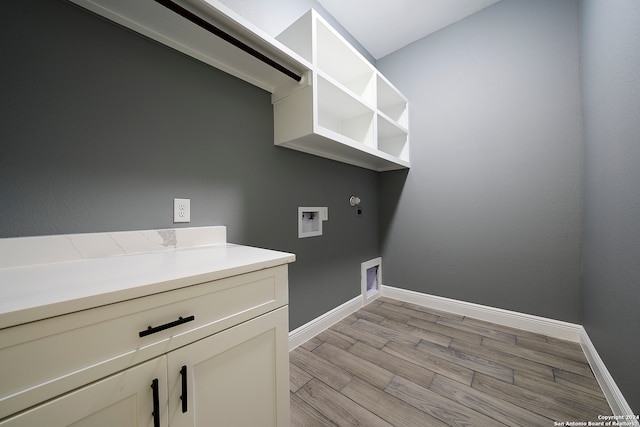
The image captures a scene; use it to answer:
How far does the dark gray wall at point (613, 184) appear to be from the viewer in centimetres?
88

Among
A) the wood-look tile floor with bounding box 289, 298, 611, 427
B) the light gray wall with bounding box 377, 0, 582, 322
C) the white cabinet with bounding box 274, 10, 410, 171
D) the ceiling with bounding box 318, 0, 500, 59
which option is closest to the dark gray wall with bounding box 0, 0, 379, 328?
the white cabinet with bounding box 274, 10, 410, 171

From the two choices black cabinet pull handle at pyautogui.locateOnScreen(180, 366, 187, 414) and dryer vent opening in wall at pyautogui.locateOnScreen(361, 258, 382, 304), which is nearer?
black cabinet pull handle at pyautogui.locateOnScreen(180, 366, 187, 414)

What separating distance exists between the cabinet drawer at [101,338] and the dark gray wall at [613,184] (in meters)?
1.57

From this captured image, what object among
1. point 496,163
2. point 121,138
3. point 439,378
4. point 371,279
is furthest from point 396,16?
point 439,378

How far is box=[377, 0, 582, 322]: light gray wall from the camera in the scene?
1578 millimetres

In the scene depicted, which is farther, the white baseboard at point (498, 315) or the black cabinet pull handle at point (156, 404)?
the white baseboard at point (498, 315)

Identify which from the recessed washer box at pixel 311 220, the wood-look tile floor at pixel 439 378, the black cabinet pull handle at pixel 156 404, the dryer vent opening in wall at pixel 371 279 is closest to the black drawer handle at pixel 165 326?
the black cabinet pull handle at pixel 156 404

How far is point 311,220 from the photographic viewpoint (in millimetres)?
1680

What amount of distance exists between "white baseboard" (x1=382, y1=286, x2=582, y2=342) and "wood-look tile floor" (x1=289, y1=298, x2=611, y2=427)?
6 cm

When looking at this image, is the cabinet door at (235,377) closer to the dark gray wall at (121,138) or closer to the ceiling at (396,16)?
the dark gray wall at (121,138)

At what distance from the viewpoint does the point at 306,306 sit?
5.23 feet

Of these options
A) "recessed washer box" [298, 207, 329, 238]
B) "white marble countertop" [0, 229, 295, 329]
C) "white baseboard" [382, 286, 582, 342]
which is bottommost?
"white baseboard" [382, 286, 582, 342]

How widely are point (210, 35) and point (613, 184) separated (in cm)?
203

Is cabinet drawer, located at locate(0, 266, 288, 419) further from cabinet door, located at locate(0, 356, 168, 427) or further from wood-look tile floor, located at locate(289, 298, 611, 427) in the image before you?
wood-look tile floor, located at locate(289, 298, 611, 427)
